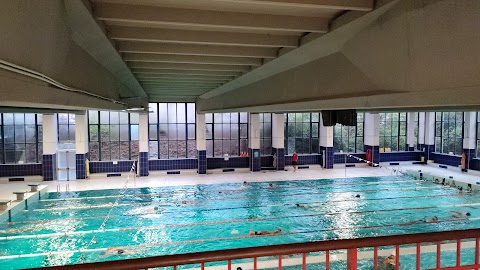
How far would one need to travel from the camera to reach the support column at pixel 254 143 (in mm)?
19891

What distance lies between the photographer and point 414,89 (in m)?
2.80

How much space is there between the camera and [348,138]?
863 inches

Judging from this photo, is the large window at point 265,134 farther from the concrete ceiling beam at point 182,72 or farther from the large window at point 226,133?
the concrete ceiling beam at point 182,72

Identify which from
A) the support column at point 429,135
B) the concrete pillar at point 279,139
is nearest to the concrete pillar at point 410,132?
the support column at point 429,135

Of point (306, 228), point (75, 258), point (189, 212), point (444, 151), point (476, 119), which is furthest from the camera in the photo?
point (444, 151)

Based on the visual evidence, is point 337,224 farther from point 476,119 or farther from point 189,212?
point 476,119

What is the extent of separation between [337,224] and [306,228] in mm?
981

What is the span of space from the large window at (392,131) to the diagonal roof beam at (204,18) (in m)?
20.4

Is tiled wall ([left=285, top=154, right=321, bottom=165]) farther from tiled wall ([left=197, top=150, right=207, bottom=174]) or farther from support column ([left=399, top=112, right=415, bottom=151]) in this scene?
support column ([left=399, top=112, right=415, bottom=151])

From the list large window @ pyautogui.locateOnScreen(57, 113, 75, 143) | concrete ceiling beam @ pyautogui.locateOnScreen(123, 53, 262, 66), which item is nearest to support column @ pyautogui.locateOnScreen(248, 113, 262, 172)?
large window @ pyautogui.locateOnScreen(57, 113, 75, 143)

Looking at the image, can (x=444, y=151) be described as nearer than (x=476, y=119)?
No

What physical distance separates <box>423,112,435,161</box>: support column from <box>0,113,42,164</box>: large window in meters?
22.0

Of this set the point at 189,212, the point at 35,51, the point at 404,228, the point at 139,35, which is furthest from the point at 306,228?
the point at 35,51

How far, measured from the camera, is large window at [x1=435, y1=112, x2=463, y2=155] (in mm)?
20969
